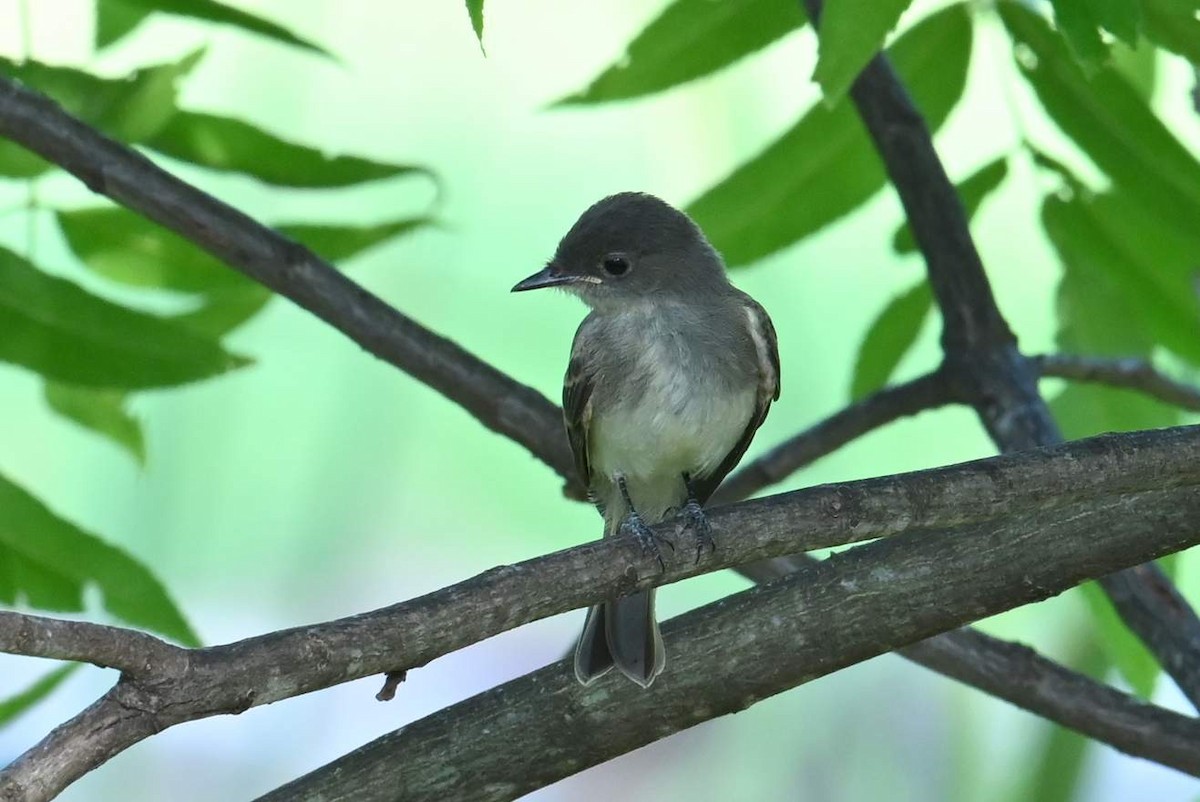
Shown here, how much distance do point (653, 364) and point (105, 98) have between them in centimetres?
139

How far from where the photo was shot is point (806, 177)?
3.44 metres

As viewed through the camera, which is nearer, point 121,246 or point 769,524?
point 769,524

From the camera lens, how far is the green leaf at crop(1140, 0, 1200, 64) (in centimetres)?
258

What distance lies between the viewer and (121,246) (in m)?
3.41

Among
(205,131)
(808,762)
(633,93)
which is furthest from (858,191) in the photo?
(808,762)

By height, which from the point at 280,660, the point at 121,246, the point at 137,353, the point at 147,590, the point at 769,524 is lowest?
the point at 280,660

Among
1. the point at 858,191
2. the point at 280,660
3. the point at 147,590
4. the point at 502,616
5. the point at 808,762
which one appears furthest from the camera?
the point at 808,762

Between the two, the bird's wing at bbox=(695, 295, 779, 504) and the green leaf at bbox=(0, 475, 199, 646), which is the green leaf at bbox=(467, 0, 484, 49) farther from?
the bird's wing at bbox=(695, 295, 779, 504)

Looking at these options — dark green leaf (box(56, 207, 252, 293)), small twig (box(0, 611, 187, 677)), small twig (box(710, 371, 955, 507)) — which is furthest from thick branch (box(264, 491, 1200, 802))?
dark green leaf (box(56, 207, 252, 293))

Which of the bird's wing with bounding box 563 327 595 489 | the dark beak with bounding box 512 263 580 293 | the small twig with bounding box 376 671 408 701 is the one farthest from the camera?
the dark beak with bounding box 512 263 580 293

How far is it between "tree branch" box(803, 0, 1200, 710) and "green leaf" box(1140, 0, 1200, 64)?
0.78m

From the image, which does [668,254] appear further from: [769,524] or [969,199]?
[769,524]

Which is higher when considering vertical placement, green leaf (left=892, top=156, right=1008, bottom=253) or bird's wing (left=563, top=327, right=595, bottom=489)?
green leaf (left=892, top=156, right=1008, bottom=253)

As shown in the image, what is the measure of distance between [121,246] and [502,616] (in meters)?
1.76
